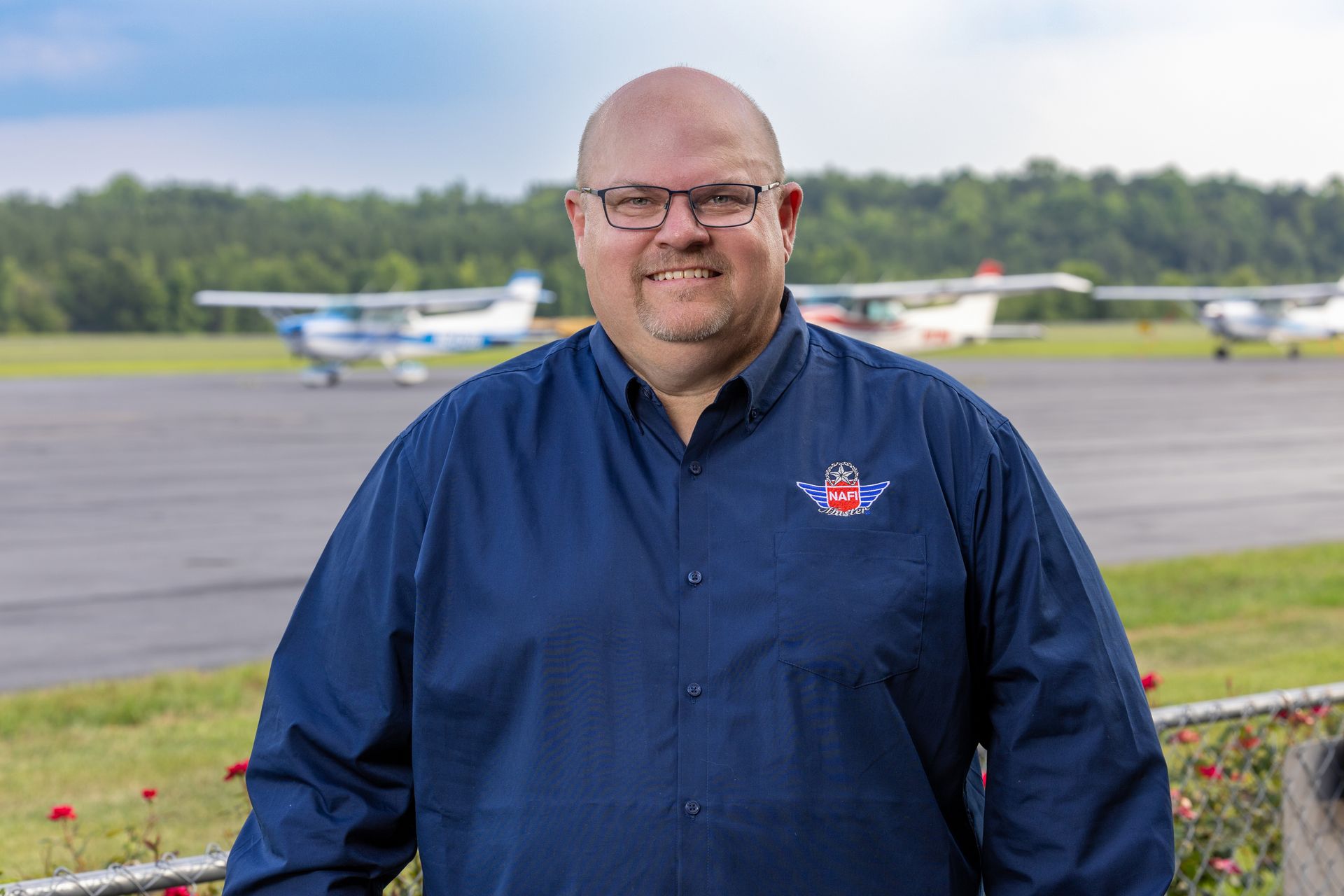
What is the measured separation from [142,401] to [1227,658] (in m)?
29.2

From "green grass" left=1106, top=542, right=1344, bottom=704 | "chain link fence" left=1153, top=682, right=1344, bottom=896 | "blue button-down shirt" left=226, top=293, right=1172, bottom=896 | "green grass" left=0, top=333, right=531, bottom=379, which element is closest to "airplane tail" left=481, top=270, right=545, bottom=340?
"green grass" left=0, top=333, right=531, bottom=379

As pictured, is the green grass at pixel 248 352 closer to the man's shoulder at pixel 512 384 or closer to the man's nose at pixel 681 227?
the man's shoulder at pixel 512 384

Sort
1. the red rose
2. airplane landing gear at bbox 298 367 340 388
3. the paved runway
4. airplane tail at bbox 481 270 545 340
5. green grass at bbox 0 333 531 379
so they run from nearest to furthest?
the red rose, the paved runway, airplane landing gear at bbox 298 367 340 388, airplane tail at bbox 481 270 545 340, green grass at bbox 0 333 531 379

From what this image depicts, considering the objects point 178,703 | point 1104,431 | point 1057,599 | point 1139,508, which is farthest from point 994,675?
point 1104,431

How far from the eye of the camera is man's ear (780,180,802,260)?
2.09 metres

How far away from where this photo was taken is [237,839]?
75.9 inches

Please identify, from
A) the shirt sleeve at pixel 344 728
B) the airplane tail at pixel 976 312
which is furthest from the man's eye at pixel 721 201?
the airplane tail at pixel 976 312

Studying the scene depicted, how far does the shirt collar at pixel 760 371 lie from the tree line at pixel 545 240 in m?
99.4

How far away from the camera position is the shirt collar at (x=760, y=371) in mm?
1909

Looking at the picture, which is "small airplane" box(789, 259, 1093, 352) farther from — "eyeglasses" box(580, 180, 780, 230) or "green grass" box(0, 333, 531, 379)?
"eyeglasses" box(580, 180, 780, 230)

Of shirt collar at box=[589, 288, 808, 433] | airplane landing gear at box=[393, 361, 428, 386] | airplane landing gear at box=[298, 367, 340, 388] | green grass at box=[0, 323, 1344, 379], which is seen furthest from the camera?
green grass at box=[0, 323, 1344, 379]

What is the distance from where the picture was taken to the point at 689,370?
1950 mm

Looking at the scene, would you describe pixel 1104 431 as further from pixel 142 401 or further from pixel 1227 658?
pixel 142 401

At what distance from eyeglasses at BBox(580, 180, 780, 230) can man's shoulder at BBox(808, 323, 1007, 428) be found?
238 millimetres
